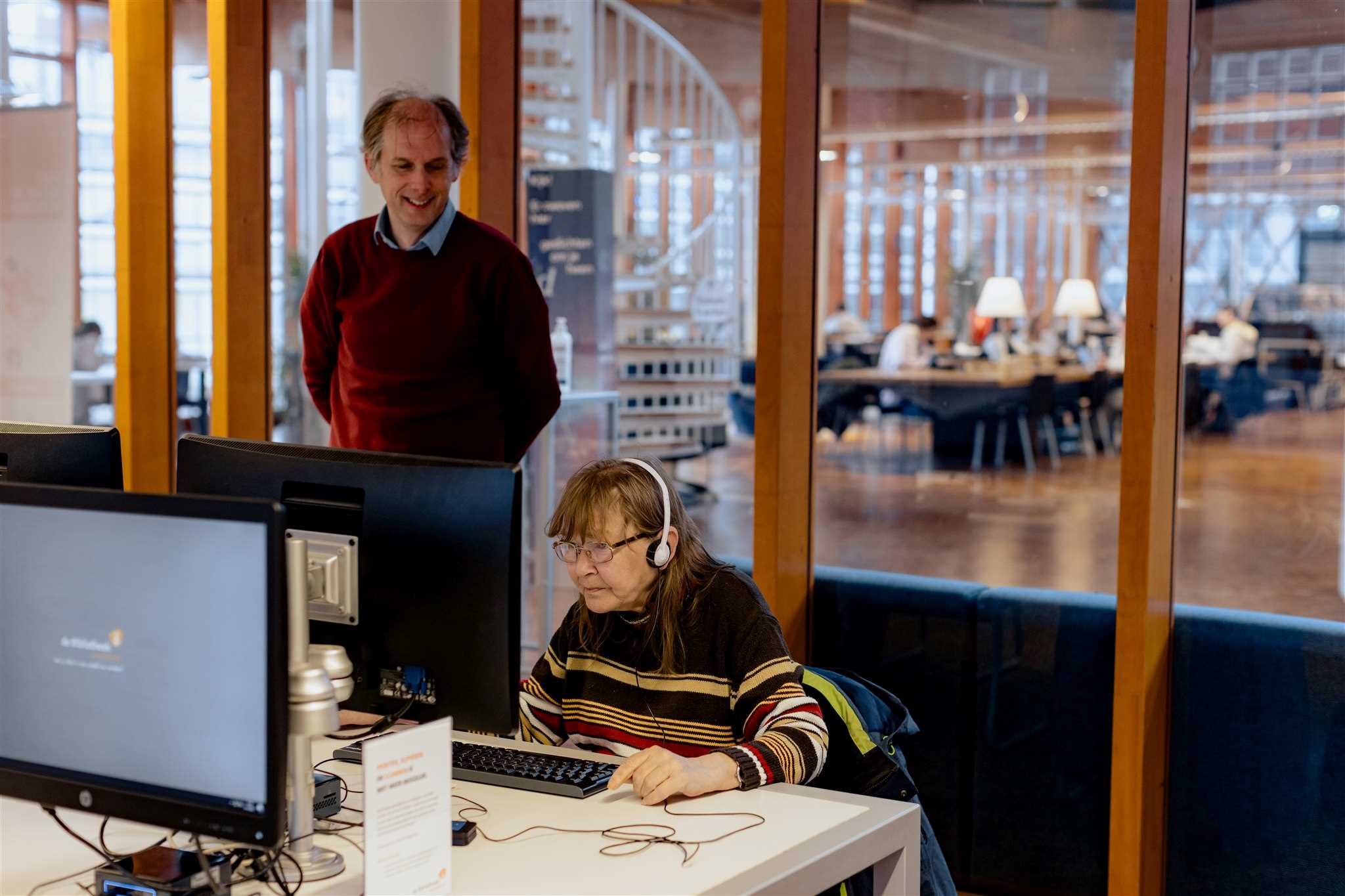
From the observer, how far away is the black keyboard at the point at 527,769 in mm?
1890

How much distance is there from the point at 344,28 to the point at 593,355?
235 centimetres

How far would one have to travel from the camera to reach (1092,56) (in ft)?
14.3

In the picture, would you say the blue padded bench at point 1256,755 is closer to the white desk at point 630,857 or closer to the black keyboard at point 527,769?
the white desk at point 630,857

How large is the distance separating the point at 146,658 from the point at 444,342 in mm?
1728

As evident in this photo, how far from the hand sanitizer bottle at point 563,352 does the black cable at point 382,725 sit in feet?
8.31

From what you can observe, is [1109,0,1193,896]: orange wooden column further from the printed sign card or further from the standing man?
the printed sign card

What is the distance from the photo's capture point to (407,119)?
2998 millimetres

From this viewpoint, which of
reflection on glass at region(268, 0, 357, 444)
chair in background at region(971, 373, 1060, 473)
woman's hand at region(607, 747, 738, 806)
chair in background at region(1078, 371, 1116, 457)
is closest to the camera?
woman's hand at region(607, 747, 738, 806)

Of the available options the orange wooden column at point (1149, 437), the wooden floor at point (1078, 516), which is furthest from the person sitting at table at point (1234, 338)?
the orange wooden column at point (1149, 437)

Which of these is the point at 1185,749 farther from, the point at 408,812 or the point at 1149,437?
the point at 408,812

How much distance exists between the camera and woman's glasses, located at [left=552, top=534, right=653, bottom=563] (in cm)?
207

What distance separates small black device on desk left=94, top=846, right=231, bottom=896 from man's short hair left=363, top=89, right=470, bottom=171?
1874 mm

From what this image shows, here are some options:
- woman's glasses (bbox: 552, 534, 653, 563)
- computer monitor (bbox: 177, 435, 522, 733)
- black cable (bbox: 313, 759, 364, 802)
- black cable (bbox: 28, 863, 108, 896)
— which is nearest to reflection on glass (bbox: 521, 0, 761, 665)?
woman's glasses (bbox: 552, 534, 653, 563)

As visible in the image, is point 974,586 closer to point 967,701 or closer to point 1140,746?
point 967,701
